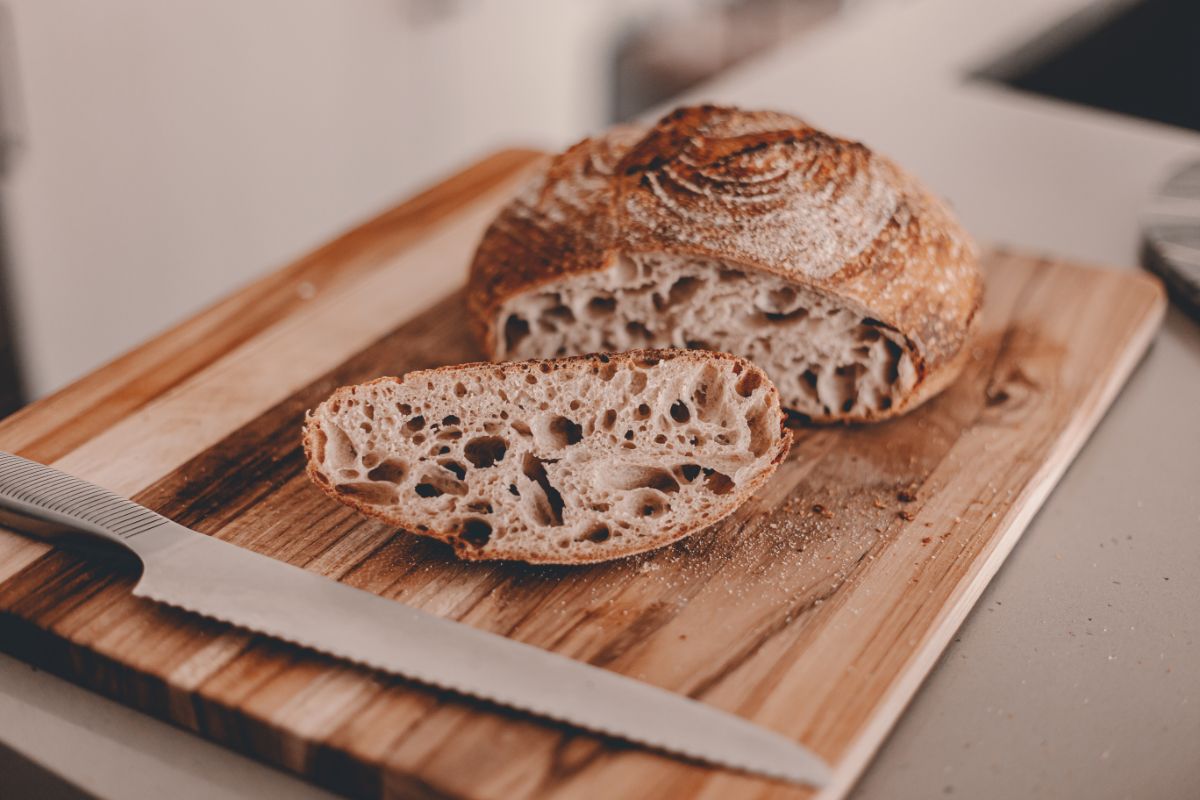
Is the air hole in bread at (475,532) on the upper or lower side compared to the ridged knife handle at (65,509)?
lower

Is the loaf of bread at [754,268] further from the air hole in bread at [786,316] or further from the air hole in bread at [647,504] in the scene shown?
the air hole in bread at [647,504]

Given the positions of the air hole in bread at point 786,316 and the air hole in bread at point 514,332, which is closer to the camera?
the air hole in bread at point 786,316

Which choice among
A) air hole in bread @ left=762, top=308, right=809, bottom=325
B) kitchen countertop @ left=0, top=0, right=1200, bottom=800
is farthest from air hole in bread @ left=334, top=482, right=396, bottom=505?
air hole in bread @ left=762, top=308, right=809, bottom=325

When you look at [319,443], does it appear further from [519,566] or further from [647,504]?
[647,504]

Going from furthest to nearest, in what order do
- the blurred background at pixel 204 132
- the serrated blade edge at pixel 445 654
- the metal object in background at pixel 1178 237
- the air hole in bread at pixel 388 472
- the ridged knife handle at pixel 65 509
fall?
the blurred background at pixel 204 132, the metal object in background at pixel 1178 237, the air hole in bread at pixel 388 472, the ridged knife handle at pixel 65 509, the serrated blade edge at pixel 445 654

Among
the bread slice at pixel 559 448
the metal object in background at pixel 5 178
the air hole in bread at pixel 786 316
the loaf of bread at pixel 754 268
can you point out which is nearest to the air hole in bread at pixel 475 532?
the bread slice at pixel 559 448

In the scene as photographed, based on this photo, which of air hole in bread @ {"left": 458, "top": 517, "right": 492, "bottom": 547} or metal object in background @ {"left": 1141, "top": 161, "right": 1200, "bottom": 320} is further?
metal object in background @ {"left": 1141, "top": 161, "right": 1200, "bottom": 320}

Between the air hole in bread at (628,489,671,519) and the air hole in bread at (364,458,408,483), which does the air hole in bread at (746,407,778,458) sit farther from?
the air hole in bread at (364,458,408,483)
